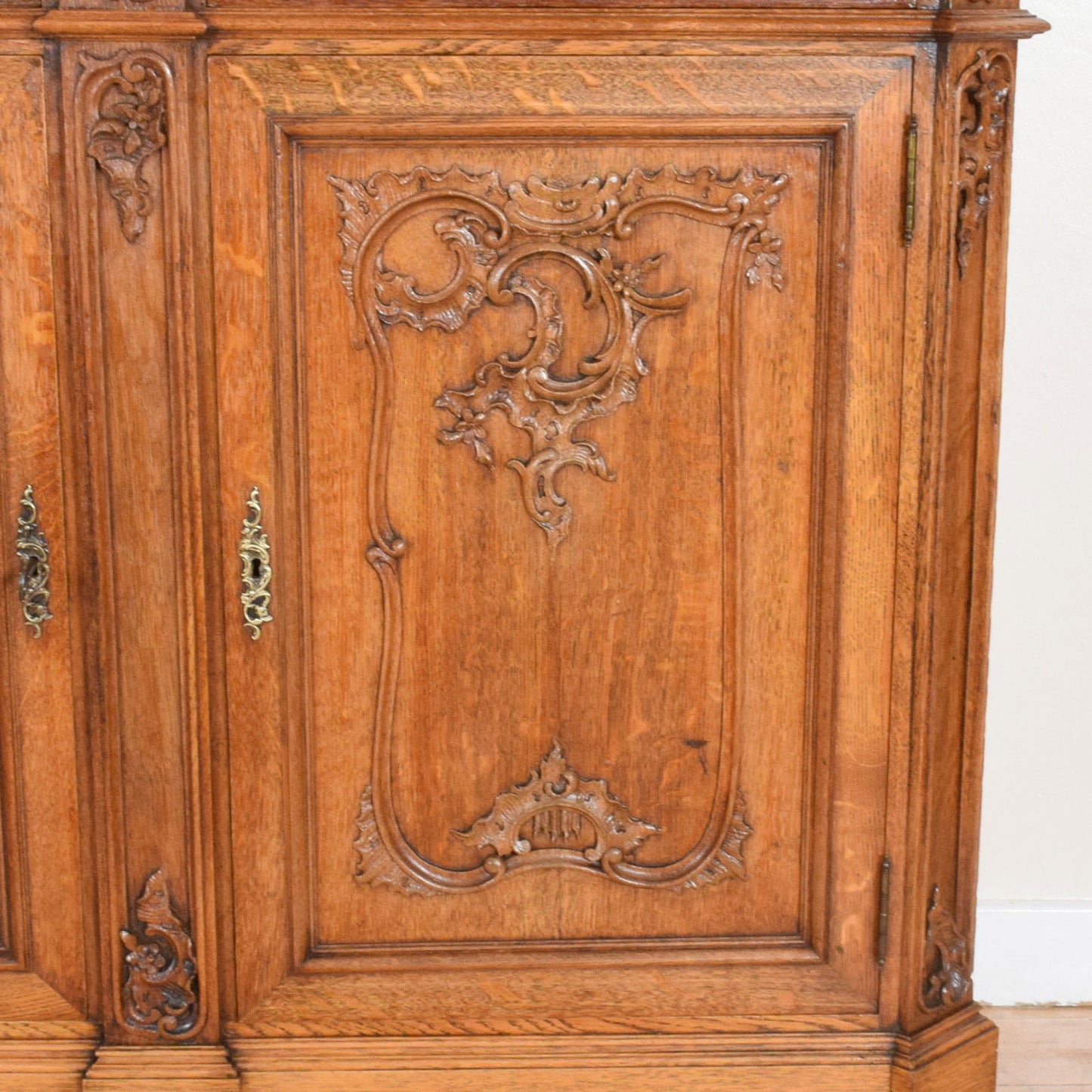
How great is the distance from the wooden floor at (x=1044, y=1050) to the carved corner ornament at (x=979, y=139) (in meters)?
1.11

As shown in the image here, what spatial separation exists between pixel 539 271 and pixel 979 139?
1.58 feet

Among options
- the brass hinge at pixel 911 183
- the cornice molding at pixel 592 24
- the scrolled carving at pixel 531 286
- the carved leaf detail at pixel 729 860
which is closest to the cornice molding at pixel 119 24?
the cornice molding at pixel 592 24

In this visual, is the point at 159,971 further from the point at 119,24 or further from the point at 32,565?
the point at 119,24

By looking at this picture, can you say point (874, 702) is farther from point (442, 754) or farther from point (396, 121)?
point (396, 121)

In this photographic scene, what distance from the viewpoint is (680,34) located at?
1.37 meters

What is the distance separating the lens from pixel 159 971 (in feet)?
4.96

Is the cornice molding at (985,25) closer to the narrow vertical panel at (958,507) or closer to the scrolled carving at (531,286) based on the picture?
the narrow vertical panel at (958,507)

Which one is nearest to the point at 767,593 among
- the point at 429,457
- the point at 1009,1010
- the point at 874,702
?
the point at 874,702

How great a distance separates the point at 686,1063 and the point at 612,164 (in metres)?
1.01

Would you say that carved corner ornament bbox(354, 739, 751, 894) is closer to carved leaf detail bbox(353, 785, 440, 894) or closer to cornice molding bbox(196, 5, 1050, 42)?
carved leaf detail bbox(353, 785, 440, 894)

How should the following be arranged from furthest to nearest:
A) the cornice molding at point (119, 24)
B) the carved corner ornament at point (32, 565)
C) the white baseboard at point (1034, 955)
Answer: the white baseboard at point (1034, 955), the carved corner ornament at point (32, 565), the cornice molding at point (119, 24)

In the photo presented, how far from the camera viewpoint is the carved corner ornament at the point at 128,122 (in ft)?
4.41

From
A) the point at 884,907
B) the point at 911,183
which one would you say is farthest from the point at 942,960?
the point at 911,183

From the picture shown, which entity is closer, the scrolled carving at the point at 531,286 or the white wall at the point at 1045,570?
the scrolled carving at the point at 531,286
